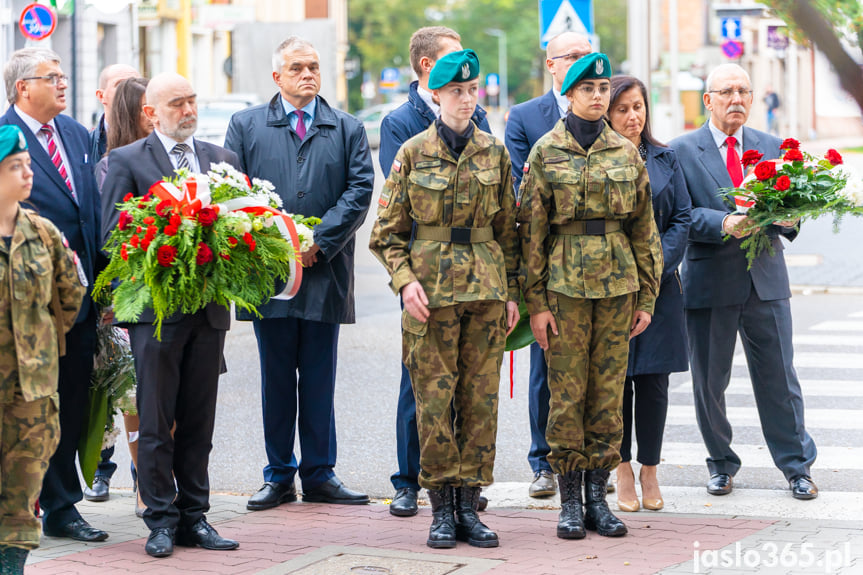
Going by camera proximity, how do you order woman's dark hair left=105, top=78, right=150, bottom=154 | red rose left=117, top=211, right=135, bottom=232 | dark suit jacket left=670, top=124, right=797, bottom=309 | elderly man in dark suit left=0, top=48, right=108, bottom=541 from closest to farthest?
red rose left=117, top=211, right=135, bottom=232
elderly man in dark suit left=0, top=48, right=108, bottom=541
woman's dark hair left=105, top=78, right=150, bottom=154
dark suit jacket left=670, top=124, right=797, bottom=309

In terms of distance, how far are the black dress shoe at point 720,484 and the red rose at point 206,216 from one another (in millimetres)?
3200

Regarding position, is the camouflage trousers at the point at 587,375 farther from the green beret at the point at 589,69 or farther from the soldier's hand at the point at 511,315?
the green beret at the point at 589,69

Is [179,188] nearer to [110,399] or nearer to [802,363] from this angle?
[110,399]

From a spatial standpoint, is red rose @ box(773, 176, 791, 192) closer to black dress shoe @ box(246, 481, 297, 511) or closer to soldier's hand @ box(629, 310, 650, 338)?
soldier's hand @ box(629, 310, 650, 338)

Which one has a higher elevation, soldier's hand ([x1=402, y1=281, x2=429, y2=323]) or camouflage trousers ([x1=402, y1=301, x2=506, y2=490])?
soldier's hand ([x1=402, y1=281, x2=429, y2=323])

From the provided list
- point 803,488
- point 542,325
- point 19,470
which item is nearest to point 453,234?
point 542,325

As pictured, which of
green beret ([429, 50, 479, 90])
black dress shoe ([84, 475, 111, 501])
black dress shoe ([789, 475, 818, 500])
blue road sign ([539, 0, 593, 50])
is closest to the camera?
green beret ([429, 50, 479, 90])

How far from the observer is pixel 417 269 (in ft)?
16.7

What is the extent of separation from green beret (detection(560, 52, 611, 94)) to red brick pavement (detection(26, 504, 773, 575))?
85.2 inches

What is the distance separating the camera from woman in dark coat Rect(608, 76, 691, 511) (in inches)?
223

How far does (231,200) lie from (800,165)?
282cm

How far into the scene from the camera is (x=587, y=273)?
5145 millimetres

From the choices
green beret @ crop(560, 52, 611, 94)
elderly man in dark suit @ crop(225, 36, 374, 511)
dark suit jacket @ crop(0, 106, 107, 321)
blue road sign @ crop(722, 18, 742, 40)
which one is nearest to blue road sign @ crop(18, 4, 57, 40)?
elderly man in dark suit @ crop(225, 36, 374, 511)

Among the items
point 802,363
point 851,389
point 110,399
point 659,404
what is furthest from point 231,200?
point 802,363
